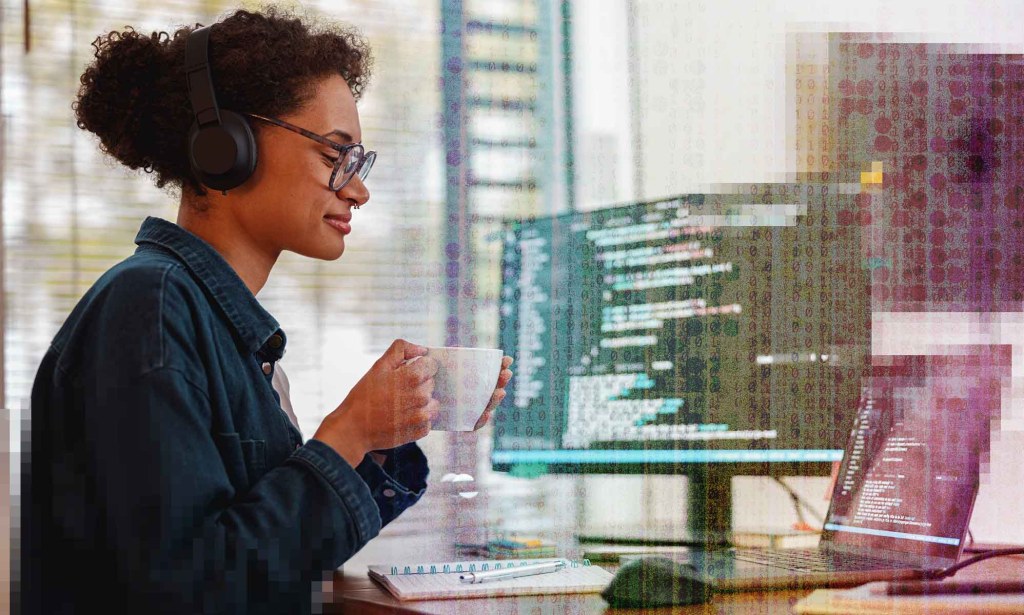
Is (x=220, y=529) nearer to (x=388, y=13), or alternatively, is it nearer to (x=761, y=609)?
(x=761, y=609)

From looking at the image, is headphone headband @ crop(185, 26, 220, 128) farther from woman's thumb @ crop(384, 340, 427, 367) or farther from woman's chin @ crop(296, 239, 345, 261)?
woman's thumb @ crop(384, 340, 427, 367)

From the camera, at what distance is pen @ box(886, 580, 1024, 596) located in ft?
2.71

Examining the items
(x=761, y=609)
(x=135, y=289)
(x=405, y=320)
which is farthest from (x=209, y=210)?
(x=761, y=609)

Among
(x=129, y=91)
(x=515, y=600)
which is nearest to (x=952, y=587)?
(x=515, y=600)

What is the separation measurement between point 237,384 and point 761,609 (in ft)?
1.59

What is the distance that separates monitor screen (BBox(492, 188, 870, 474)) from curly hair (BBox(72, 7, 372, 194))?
268 mm

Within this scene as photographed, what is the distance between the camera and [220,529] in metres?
0.64

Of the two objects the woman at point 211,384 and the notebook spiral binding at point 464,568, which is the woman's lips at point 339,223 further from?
the notebook spiral binding at point 464,568

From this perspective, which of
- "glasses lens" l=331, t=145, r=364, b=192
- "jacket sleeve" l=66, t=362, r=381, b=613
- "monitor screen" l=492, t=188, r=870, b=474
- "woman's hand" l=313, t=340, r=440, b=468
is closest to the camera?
"jacket sleeve" l=66, t=362, r=381, b=613

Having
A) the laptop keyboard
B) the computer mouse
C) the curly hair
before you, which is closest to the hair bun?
the curly hair

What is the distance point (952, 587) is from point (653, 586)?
29 cm

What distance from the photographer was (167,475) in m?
0.63

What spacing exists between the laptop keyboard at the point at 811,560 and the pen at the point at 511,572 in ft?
0.61
